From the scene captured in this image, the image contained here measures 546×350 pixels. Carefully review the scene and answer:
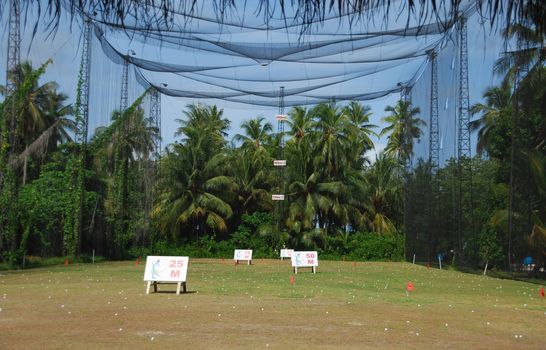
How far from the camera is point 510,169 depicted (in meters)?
22.3

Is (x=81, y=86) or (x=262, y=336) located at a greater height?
(x=81, y=86)

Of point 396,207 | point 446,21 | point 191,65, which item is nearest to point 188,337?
point 446,21

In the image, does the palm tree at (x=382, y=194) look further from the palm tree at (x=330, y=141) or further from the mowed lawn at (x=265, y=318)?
the mowed lawn at (x=265, y=318)

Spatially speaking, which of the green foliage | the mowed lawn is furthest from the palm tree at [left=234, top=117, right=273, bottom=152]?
the mowed lawn

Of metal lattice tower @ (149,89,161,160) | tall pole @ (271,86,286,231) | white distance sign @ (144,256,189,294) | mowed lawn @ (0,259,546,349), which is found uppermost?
metal lattice tower @ (149,89,161,160)

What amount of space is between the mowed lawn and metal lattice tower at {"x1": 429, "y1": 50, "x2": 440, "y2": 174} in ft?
48.5

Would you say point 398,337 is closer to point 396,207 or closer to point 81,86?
point 81,86

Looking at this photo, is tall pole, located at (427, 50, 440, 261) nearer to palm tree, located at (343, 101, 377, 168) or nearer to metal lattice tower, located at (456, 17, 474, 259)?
metal lattice tower, located at (456, 17, 474, 259)

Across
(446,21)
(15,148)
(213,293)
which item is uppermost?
(15,148)

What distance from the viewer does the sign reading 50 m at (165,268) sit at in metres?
14.4

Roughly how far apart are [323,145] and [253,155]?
501cm

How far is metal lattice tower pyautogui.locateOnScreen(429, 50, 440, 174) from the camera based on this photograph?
3050 centimetres

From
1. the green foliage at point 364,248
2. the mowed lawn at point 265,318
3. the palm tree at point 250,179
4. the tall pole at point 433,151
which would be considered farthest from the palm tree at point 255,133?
the mowed lawn at point 265,318

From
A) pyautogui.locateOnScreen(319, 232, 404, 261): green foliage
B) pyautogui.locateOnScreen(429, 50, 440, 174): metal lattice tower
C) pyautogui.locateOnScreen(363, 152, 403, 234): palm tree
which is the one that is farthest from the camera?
pyautogui.locateOnScreen(363, 152, 403, 234): palm tree
